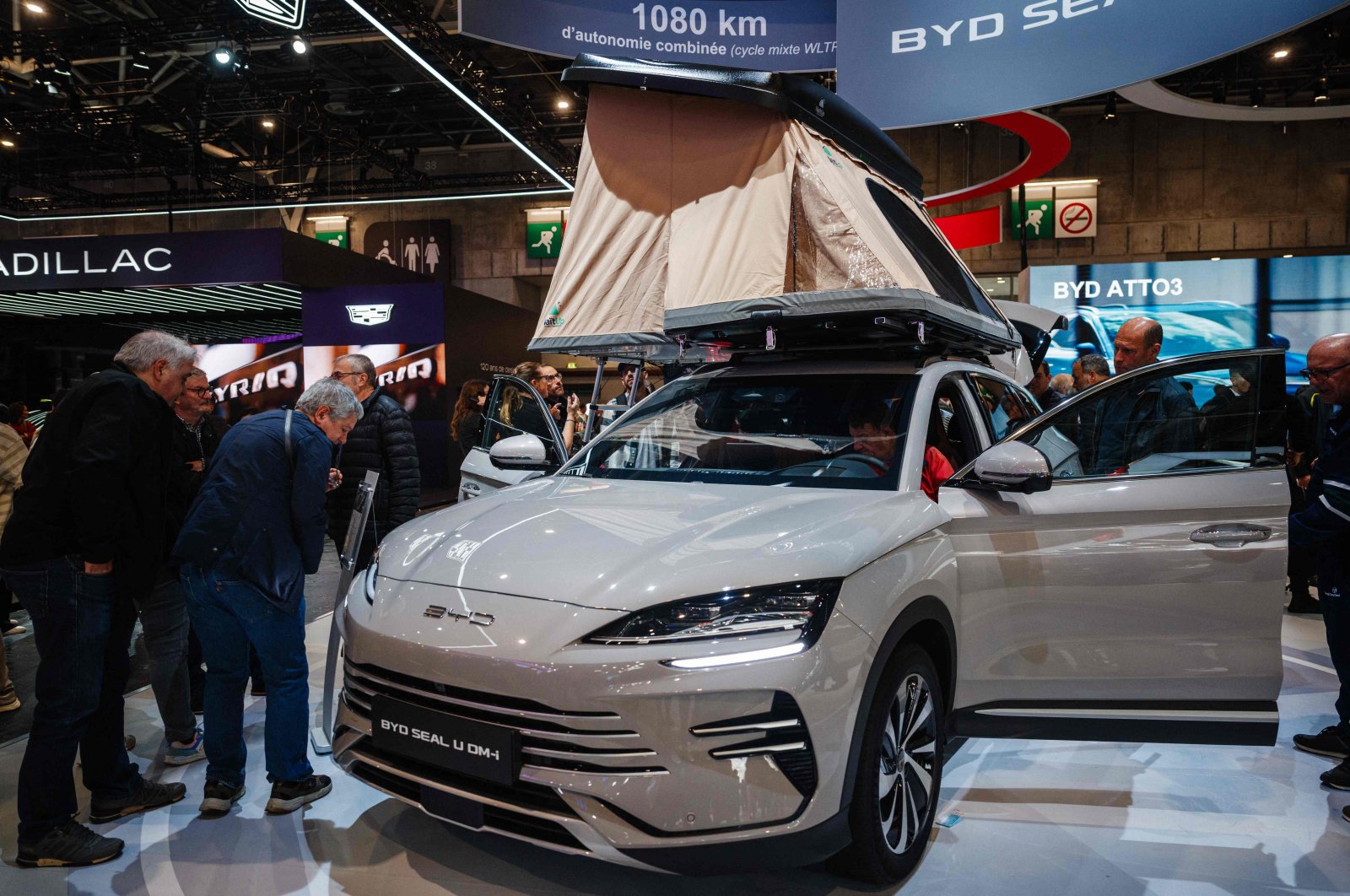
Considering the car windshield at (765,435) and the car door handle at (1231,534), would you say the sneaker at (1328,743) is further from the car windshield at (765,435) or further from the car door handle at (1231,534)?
the car windshield at (765,435)

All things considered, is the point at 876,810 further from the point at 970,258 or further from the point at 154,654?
the point at 970,258

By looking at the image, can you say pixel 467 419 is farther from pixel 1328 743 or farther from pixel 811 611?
pixel 1328 743

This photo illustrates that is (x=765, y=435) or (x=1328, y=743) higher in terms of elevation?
(x=765, y=435)

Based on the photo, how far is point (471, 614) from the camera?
7.61 ft

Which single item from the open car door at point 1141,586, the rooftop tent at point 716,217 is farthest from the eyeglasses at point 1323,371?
the rooftop tent at point 716,217

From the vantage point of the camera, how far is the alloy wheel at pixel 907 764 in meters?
2.54

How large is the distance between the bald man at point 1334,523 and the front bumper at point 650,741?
2.37 meters

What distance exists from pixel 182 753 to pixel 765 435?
9.07ft

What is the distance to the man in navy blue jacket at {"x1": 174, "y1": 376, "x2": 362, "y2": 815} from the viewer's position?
3.03m

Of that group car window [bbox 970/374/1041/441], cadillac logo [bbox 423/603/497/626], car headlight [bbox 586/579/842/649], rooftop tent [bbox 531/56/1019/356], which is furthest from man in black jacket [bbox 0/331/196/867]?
car window [bbox 970/374/1041/441]

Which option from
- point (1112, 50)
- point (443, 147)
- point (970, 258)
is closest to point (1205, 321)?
point (970, 258)

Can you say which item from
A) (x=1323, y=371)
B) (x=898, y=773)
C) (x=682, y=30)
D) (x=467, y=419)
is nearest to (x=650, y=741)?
(x=898, y=773)

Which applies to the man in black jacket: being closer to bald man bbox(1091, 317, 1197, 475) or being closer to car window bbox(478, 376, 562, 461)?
bald man bbox(1091, 317, 1197, 475)

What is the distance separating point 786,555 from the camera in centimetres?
234
